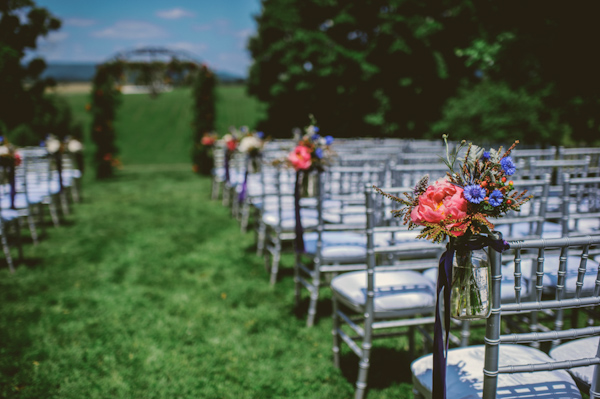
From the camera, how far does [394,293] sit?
2416mm

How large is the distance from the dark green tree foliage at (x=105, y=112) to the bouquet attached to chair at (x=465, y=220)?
1305 cm

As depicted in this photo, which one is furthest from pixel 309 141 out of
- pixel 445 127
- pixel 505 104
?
pixel 445 127

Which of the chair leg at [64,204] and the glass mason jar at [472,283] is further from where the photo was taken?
the chair leg at [64,204]

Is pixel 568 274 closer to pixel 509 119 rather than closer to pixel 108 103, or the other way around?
pixel 509 119

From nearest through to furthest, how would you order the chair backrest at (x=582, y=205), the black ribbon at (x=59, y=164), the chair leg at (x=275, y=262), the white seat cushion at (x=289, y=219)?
the chair backrest at (x=582, y=205), the white seat cushion at (x=289, y=219), the chair leg at (x=275, y=262), the black ribbon at (x=59, y=164)

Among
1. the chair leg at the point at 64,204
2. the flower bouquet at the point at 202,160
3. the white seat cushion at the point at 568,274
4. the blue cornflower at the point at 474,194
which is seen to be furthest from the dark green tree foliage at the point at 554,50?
the flower bouquet at the point at 202,160

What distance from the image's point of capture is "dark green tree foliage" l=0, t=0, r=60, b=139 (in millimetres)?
5770

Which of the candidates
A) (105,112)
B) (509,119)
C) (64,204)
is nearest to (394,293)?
(64,204)

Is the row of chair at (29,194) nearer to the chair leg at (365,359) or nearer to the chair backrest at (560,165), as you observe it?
the chair leg at (365,359)

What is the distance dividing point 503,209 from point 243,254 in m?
4.27

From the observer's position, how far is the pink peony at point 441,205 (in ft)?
4.87

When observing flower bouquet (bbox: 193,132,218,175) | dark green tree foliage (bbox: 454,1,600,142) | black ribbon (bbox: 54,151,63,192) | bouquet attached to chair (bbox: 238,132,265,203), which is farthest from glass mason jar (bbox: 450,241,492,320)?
flower bouquet (bbox: 193,132,218,175)

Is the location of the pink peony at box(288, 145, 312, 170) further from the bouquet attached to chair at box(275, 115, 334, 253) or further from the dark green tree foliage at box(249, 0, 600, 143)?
the dark green tree foliage at box(249, 0, 600, 143)

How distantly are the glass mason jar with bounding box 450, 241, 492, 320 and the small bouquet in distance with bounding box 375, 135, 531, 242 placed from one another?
0.40ft
